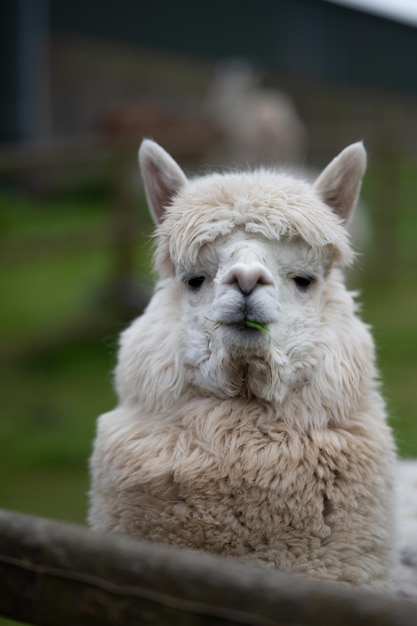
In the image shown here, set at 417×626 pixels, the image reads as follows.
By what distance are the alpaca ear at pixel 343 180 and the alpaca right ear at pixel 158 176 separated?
1.48ft

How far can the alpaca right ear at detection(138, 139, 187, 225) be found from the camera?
2848 millimetres

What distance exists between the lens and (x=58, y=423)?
6.67 m

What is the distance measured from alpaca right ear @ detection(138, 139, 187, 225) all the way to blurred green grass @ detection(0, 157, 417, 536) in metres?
0.16

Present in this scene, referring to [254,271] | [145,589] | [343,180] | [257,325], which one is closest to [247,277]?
[254,271]

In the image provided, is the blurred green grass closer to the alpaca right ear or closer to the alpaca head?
the alpaca right ear

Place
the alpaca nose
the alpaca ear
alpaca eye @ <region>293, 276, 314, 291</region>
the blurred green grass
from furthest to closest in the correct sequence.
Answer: the blurred green grass
the alpaca ear
alpaca eye @ <region>293, 276, 314, 291</region>
the alpaca nose

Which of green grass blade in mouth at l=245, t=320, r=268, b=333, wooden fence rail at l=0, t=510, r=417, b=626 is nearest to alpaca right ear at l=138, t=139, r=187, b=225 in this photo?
green grass blade in mouth at l=245, t=320, r=268, b=333

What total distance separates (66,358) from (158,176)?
5.74 meters

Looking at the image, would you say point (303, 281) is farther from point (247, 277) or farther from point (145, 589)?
point (145, 589)

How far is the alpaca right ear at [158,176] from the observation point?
112 inches

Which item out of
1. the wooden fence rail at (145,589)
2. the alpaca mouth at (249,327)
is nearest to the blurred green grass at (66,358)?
the alpaca mouth at (249,327)

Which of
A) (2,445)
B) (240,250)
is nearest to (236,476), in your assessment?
(240,250)

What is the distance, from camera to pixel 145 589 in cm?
161

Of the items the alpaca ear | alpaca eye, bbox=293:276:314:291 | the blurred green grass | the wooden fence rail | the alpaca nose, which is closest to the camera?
the wooden fence rail
